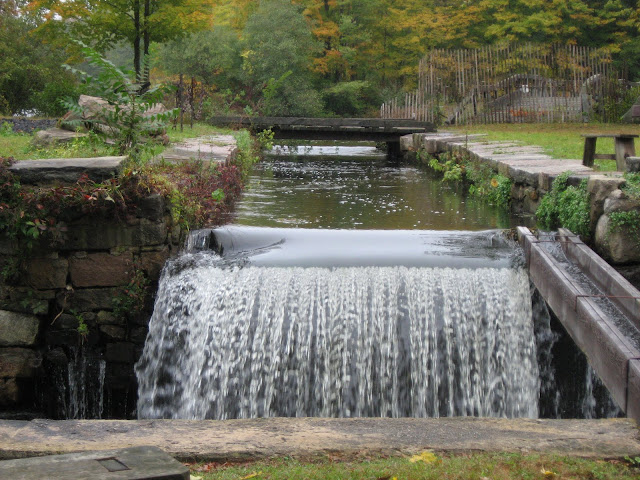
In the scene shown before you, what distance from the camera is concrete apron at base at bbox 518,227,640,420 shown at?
426 cm

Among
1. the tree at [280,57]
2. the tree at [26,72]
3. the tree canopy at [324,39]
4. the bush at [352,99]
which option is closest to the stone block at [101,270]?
the tree at [26,72]

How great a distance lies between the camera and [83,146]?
8.53 meters

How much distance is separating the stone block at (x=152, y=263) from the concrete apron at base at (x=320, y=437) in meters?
2.75

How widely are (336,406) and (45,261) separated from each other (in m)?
2.95

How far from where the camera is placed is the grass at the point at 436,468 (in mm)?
3323

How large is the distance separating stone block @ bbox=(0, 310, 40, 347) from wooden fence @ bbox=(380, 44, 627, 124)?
16743 millimetres

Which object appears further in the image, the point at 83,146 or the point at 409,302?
the point at 83,146

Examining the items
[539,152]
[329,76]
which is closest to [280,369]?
[539,152]

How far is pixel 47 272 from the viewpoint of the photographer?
6664 mm

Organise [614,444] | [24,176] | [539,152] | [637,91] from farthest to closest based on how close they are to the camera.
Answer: [637,91] → [539,152] → [24,176] → [614,444]

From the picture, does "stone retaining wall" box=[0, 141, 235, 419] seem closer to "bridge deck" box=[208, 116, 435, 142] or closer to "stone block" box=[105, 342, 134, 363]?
"stone block" box=[105, 342, 134, 363]

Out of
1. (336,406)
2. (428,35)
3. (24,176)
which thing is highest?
(428,35)

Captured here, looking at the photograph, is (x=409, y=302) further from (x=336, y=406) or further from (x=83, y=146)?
(x=83, y=146)

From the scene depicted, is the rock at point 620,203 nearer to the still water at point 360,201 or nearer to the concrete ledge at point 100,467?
the still water at point 360,201
